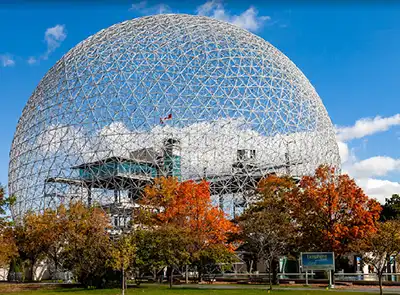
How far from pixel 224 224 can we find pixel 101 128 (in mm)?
16035

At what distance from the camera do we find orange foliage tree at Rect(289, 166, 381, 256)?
29953mm

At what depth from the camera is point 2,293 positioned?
25.1 meters

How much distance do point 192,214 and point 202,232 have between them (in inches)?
71.6

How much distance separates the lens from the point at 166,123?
44500 mm

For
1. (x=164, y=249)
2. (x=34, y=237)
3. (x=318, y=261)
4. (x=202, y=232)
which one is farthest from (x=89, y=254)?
(x=318, y=261)

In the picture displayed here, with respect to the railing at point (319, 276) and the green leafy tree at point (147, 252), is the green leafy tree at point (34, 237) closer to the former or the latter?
the green leafy tree at point (147, 252)

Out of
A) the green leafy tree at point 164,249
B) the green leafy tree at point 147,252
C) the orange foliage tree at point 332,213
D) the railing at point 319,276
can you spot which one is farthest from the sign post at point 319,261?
the green leafy tree at point 147,252

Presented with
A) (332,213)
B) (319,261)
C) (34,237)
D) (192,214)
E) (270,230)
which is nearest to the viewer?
(319,261)

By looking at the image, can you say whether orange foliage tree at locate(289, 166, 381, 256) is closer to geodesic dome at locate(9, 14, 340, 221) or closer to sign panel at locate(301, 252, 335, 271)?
sign panel at locate(301, 252, 335, 271)

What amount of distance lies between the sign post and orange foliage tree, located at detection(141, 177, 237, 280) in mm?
5282

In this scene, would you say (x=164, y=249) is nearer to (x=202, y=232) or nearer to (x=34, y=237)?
(x=202, y=232)

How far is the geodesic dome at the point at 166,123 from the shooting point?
44.7m

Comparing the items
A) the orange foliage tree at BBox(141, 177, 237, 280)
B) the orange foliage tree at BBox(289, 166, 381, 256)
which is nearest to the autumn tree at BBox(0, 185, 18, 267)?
the orange foliage tree at BBox(141, 177, 237, 280)

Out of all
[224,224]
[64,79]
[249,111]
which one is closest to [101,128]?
[64,79]
